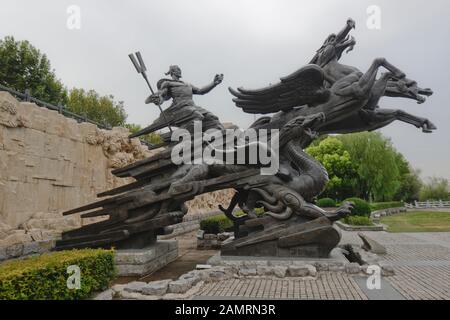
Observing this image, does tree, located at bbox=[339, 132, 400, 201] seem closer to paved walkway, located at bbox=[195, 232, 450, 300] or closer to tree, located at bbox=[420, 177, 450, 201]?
tree, located at bbox=[420, 177, 450, 201]

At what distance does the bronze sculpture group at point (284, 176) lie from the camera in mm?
7844

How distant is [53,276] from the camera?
4.98 metres

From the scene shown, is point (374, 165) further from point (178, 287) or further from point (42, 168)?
point (178, 287)

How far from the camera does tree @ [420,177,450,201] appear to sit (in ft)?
182

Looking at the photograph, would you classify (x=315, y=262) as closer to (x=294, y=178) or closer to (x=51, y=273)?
(x=294, y=178)

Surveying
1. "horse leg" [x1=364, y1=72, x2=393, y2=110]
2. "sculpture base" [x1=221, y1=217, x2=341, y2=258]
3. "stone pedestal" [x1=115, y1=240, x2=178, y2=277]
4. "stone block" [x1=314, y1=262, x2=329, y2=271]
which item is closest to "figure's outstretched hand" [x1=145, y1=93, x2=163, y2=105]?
"stone pedestal" [x1=115, y1=240, x2=178, y2=277]

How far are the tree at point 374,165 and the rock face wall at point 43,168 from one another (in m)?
31.7

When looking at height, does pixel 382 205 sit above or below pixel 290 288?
above

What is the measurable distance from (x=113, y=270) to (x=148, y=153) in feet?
41.6

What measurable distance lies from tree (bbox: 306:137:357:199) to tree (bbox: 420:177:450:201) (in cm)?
2253

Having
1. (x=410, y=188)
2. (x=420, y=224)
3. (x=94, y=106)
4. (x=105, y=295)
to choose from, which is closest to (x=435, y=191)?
(x=410, y=188)

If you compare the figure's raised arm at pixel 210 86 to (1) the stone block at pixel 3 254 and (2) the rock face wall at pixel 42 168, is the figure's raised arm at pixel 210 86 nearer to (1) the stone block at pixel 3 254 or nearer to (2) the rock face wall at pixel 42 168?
(2) the rock face wall at pixel 42 168

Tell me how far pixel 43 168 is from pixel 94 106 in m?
27.5
